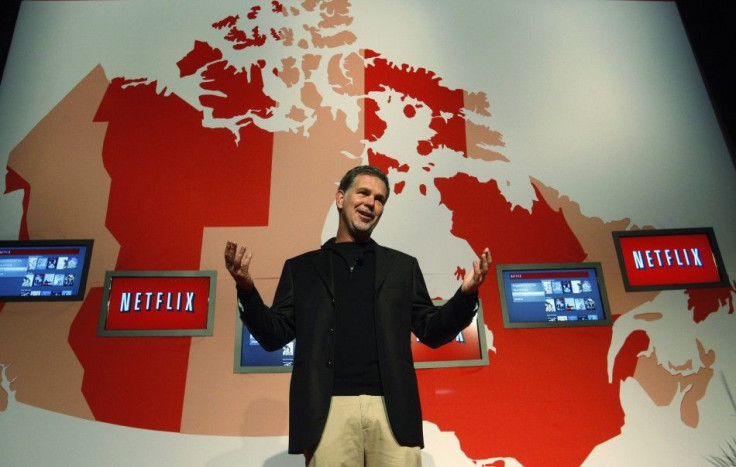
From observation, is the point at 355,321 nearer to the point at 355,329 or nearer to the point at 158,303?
the point at 355,329

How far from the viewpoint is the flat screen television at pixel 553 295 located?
2748 millimetres

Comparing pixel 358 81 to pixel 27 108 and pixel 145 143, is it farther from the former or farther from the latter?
pixel 27 108

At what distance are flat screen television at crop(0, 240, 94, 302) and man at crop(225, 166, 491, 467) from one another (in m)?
1.58

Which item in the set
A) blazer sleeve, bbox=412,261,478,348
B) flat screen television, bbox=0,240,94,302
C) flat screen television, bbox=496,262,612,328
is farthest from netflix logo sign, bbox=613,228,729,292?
flat screen television, bbox=0,240,94,302

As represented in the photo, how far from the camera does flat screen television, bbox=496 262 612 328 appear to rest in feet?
9.02

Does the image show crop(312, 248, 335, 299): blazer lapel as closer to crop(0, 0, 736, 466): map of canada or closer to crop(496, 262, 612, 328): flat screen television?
crop(0, 0, 736, 466): map of canada

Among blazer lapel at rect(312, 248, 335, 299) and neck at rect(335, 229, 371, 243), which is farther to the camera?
neck at rect(335, 229, 371, 243)

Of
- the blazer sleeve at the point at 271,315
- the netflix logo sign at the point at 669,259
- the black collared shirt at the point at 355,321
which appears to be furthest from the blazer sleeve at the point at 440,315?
the netflix logo sign at the point at 669,259

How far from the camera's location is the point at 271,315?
4.92ft

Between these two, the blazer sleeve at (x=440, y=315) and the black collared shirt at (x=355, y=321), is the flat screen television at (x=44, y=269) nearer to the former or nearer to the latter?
the black collared shirt at (x=355, y=321)

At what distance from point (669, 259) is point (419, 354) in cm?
153

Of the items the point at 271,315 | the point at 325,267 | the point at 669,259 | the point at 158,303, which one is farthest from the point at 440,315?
the point at 669,259

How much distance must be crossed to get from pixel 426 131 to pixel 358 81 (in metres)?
0.51

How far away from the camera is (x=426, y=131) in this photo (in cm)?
306
